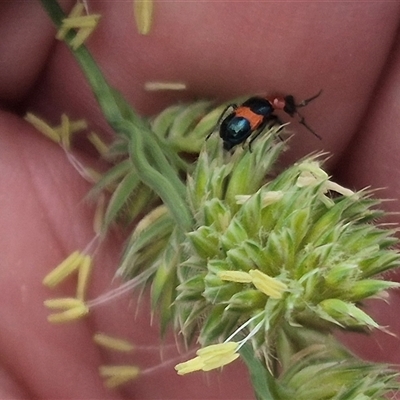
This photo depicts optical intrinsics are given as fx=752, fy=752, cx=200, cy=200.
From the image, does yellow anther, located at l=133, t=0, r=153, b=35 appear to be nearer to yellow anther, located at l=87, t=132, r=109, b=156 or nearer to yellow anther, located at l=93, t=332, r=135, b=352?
yellow anther, located at l=87, t=132, r=109, b=156

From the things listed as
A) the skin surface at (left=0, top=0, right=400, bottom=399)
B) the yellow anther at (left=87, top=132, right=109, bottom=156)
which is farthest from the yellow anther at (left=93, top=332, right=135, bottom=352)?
the yellow anther at (left=87, top=132, right=109, bottom=156)

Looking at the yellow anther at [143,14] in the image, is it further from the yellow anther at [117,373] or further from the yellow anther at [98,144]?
the yellow anther at [117,373]

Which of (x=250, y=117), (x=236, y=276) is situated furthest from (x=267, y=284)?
(x=250, y=117)

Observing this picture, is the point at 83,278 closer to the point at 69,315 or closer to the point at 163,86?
the point at 69,315

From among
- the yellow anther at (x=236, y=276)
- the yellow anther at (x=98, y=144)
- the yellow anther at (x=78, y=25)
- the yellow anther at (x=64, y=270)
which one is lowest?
the yellow anther at (x=64, y=270)

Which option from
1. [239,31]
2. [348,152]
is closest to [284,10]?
[239,31]

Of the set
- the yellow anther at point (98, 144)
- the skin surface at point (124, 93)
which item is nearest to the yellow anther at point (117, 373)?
the skin surface at point (124, 93)

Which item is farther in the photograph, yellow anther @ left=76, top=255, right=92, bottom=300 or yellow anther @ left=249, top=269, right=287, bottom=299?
yellow anther @ left=76, top=255, right=92, bottom=300

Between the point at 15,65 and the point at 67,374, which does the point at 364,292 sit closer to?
the point at 67,374
